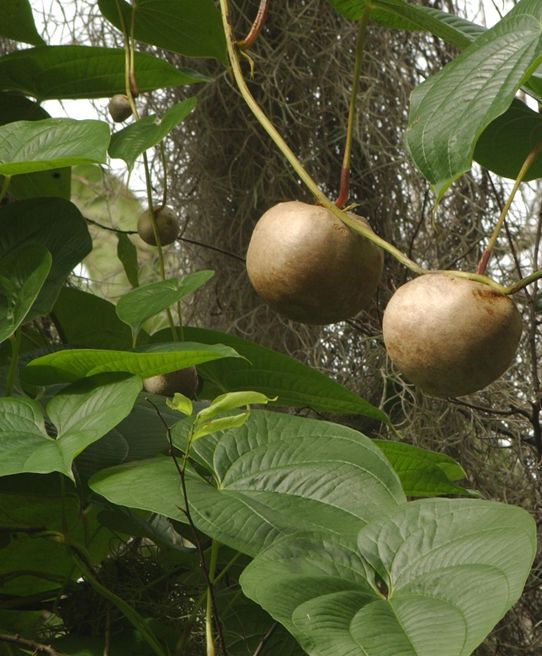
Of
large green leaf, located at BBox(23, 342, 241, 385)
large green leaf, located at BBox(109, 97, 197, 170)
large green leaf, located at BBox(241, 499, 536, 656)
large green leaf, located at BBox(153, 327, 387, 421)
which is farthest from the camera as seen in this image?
large green leaf, located at BBox(153, 327, 387, 421)

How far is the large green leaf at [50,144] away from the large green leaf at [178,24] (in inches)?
7.5

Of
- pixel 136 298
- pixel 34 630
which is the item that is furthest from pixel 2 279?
pixel 34 630

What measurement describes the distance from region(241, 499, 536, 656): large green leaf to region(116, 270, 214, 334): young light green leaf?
193 millimetres

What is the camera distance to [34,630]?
0.74 m

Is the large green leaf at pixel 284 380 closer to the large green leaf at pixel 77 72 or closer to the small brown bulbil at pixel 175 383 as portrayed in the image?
the small brown bulbil at pixel 175 383

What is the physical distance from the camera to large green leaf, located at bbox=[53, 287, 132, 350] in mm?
953

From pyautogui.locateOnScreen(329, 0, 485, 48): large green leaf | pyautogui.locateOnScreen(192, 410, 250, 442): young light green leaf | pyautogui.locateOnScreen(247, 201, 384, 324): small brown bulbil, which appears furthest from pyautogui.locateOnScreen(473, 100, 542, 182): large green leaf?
pyautogui.locateOnScreen(192, 410, 250, 442): young light green leaf

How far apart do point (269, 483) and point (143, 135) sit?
0.92 ft

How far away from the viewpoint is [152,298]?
667mm

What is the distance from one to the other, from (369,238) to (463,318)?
90 mm

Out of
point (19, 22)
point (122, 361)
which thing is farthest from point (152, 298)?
point (19, 22)

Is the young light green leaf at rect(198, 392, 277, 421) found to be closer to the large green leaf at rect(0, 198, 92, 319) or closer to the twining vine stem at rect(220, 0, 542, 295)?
the twining vine stem at rect(220, 0, 542, 295)

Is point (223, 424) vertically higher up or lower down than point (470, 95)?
lower down

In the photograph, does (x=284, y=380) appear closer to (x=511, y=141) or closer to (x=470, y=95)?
(x=511, y=141)
